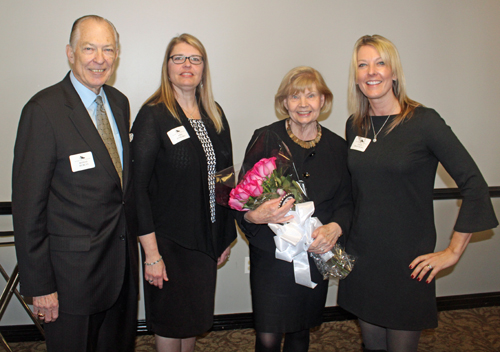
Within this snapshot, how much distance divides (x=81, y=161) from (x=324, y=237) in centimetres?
119

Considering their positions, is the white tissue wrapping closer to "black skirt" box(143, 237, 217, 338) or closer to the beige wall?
"black skirt" box(143, 237, 217, 338)

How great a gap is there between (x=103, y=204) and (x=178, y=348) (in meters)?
1.00

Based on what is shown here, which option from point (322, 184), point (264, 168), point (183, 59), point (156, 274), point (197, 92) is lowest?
point (156, 274)

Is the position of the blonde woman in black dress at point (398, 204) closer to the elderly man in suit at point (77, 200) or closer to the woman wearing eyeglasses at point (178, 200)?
the woman wearing eyeglasses at point (178, 200)

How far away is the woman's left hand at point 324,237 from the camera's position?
74.6 inches

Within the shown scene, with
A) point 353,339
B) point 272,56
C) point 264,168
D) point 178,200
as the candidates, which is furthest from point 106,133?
point 353,339

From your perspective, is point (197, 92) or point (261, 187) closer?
point (261, 187)

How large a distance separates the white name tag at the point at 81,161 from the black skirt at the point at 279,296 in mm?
992

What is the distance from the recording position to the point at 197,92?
227 cm

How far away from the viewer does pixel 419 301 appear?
1925 millimetres

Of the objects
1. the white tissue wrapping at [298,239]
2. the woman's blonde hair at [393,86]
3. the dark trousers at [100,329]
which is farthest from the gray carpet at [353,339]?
the woman's blonde hair at [393,86]

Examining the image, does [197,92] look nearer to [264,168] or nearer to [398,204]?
[264,168]

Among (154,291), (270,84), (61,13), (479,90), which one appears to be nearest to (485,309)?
(479,90)

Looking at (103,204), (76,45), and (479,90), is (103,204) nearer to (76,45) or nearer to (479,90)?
(76,45)
